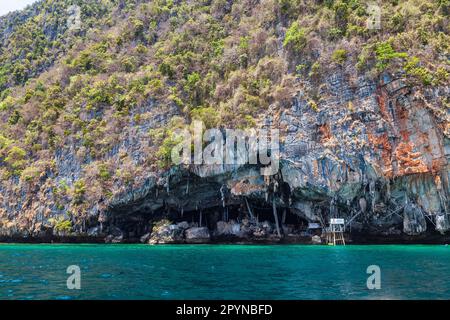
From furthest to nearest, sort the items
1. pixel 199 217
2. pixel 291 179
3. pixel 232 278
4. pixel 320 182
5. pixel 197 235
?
1. pixel 199 217
2. pixel 197 235
3. pixel 291 179
4. pixel 320 182
5. pixel 232 278

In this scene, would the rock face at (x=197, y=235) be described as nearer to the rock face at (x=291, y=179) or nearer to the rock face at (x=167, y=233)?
the rock face at (x=291, y=179)

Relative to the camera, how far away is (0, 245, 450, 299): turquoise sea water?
15.8 m

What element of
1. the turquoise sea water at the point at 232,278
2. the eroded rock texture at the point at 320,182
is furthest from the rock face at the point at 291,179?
the turquoise sea water at the point at 232,278

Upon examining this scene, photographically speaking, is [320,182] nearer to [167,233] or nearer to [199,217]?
[199,217]

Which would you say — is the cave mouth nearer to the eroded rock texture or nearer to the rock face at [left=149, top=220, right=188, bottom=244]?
the eroded rock texture

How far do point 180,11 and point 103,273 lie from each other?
182 ft

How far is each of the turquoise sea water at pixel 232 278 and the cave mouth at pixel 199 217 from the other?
19.9 m

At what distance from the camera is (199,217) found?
5128 cm

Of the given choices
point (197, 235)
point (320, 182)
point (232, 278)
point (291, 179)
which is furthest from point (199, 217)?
point (232, 278)

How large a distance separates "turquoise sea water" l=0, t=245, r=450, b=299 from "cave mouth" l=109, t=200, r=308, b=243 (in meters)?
19.9

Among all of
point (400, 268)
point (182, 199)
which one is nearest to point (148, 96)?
point (182, 199)

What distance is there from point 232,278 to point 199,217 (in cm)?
3197

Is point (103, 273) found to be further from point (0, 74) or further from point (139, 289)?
point (0, 74)

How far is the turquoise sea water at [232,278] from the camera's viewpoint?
1584 centimetres
